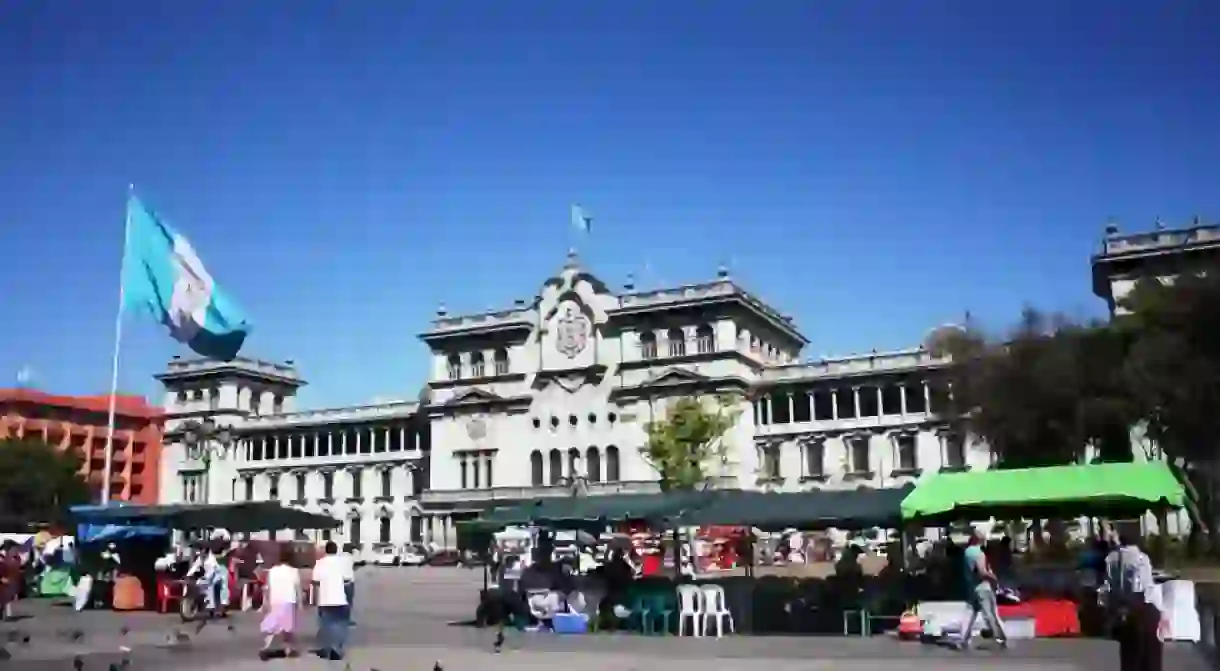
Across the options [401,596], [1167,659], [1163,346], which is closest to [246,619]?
[401,596]

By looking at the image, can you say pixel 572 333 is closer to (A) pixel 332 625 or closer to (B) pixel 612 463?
(B) pixel 612 463

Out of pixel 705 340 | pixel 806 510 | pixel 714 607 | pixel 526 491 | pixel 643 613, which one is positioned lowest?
pixel 643 613

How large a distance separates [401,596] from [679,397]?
33133 mm

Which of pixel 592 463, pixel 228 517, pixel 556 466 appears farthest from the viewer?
pixel 556 466

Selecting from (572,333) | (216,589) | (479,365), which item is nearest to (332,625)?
(216,589)

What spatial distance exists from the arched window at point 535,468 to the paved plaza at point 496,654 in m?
50.0

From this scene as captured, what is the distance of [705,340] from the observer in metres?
71.3

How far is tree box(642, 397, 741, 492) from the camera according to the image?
6091cm

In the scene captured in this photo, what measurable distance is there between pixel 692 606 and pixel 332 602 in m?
7.79

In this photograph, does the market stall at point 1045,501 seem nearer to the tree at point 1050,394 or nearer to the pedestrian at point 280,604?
the pedestrian at point 280,604

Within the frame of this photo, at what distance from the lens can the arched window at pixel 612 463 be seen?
239 ft

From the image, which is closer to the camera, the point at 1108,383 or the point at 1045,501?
the point at 1045,501

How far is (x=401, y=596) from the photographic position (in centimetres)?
3981

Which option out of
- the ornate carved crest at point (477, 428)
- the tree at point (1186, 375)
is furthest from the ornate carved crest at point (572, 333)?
the tree at point (1186, 375)
